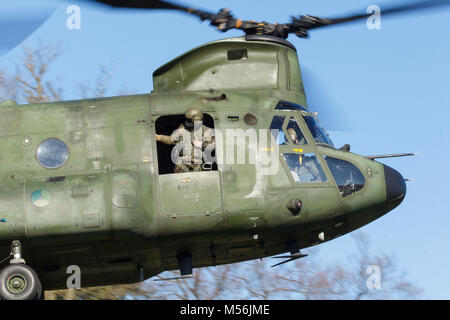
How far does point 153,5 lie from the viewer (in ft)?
40.7

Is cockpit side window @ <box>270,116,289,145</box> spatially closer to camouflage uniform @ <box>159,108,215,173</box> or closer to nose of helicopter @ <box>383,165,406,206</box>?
camouflage uniform @ <box>159,108,215,173</box>

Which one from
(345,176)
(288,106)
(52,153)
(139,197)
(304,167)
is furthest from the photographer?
(288,106)

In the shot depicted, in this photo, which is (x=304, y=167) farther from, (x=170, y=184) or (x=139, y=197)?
(x=139, y=197)

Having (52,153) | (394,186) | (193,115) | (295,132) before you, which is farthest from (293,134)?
(52,153)

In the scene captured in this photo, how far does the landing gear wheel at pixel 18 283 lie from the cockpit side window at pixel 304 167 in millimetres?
4098

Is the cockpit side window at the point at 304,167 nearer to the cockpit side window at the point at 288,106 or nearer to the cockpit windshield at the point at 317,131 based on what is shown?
the cockpit windshield at the point at 317,131

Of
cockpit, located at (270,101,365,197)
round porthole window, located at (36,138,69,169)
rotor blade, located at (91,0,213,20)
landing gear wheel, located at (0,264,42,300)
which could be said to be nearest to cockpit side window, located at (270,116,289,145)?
cockpit, located at (270,101,365,197)

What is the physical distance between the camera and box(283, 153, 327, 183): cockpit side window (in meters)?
12.2

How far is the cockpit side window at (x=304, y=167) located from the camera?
1224 centimetres

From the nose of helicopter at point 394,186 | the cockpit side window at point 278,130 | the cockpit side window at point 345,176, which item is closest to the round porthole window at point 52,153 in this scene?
the cockpit side window at point 278,130

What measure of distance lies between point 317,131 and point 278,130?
77 cm

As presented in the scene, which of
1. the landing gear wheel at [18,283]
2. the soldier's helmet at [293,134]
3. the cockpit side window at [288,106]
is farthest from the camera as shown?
the cockpit side window at [288,106]
